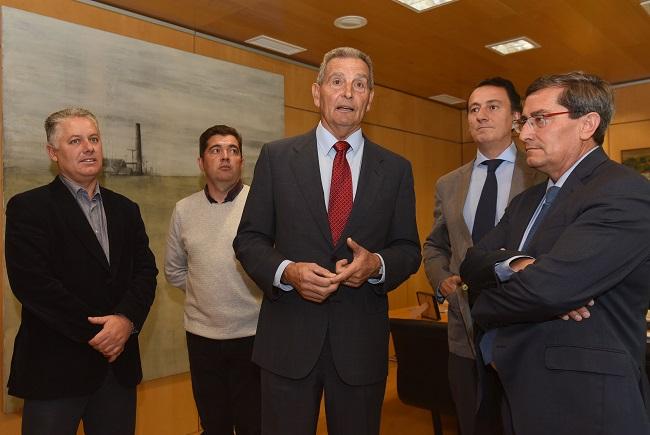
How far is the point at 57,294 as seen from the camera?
209 cm

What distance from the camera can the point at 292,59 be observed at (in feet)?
17.1

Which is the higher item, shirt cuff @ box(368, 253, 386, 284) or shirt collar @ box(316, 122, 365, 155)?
shirt collar @ box(316, 122, 365, 155)

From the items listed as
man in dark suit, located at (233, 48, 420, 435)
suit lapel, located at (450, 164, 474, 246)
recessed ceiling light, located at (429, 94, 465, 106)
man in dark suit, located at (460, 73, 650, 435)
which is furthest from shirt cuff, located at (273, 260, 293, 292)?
recessed ceiling light, located at (429, 94, 465, 106)

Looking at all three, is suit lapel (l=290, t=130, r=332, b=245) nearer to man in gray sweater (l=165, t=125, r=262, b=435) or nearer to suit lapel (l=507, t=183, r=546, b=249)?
suit lapel (l=507, t=183, r=546, b=249)

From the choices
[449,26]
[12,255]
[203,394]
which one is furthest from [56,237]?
[449,26]

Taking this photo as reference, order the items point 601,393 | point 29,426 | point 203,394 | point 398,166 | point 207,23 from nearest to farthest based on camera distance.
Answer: point 601,393 → point 398,166 → point 29,426 → point 203,394 → point 207,23

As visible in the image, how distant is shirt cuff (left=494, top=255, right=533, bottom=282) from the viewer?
1.62m

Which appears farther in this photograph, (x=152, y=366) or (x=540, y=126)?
(x=152, y=366)

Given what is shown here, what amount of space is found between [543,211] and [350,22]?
3013 millimetres

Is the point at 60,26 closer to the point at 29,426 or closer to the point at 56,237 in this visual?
the point at 56,237

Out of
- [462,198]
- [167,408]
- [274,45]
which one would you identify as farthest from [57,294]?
[274,45]

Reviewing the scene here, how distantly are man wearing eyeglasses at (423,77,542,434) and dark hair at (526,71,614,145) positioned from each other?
2.10ft

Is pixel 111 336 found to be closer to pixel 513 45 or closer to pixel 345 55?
pixel 345 55

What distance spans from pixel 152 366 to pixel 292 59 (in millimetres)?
3087
